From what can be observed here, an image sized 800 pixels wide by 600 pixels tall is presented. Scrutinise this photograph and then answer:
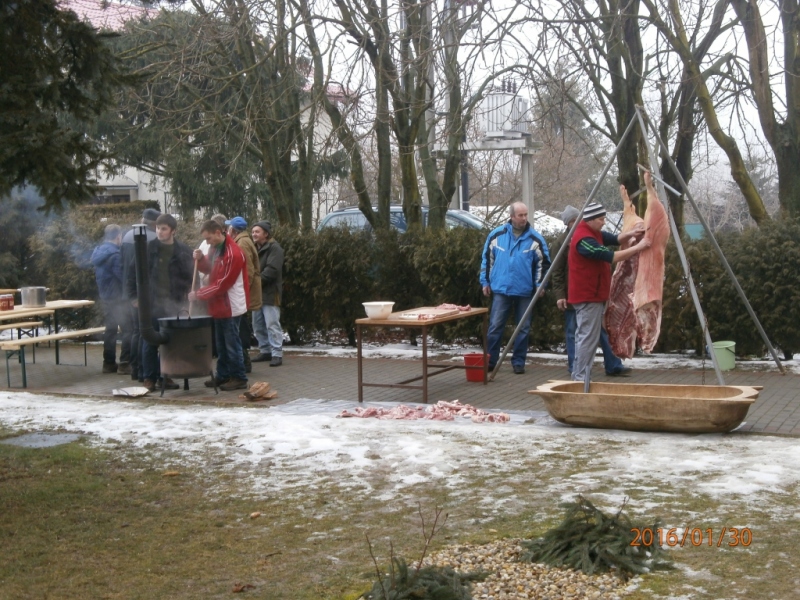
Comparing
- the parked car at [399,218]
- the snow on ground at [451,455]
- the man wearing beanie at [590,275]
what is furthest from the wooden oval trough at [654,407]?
the parked car at [399,218]

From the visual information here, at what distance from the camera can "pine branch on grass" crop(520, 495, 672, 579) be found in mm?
4695

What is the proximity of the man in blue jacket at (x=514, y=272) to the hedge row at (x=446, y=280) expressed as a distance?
3.89 ft

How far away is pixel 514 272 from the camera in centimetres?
1145

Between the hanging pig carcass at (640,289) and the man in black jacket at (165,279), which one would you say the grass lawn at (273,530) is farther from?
the man in black jacket at (165,279)

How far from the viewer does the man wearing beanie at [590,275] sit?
30.4ft

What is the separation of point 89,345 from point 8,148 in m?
10.8

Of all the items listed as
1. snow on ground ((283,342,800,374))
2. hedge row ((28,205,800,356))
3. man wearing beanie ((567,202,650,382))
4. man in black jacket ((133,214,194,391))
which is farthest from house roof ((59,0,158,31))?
snow on ground ((283,342,800,374))

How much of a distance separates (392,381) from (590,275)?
3.03 m

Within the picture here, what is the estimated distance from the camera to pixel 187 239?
64.2 ft

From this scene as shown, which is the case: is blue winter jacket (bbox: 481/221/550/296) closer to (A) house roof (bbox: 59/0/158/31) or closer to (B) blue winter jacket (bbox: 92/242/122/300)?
(B) blue winter jacket (bbox: 92/242/122/300)

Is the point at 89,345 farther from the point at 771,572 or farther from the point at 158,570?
the point at 771,572

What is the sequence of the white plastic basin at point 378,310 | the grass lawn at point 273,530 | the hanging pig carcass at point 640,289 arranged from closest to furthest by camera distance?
the grass lawn at point 273,530, the hanging pig carcass at point 640,289, the white plastic basin at point 378,310

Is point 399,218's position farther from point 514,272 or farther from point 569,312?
point 569,312
